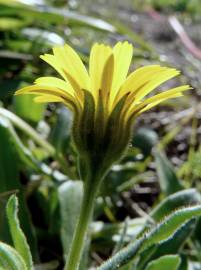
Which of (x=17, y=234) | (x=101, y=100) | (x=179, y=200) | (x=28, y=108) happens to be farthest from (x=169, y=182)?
(x=101, y=100)

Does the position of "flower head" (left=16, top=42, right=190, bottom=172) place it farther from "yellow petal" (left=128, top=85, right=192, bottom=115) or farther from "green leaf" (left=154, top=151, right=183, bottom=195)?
"green leaf" (left=154, top=151, right=183, bottom=195)

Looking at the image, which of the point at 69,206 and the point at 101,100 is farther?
the point at 69,206

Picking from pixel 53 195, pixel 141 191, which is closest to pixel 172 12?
pixel 141 191

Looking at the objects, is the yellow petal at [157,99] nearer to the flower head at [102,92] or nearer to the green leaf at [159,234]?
the flower head at [102,92]

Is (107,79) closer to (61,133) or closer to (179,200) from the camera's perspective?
(179,200)

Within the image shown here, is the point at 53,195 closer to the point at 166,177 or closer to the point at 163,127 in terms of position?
the point at 166,177

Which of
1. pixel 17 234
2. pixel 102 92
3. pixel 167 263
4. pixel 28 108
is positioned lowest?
pixel 167 263
